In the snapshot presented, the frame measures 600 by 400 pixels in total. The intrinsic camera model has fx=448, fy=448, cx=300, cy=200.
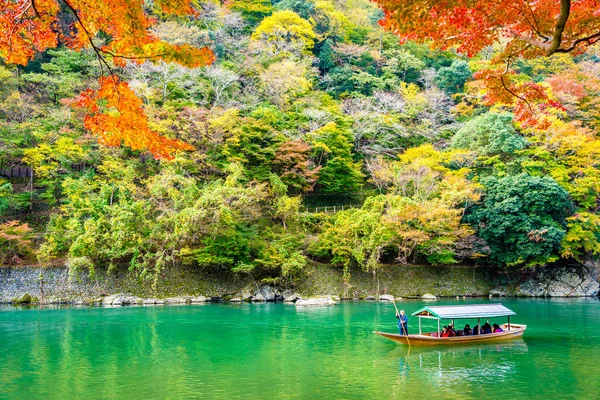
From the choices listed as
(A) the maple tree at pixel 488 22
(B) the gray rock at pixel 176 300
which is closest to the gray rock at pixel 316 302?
(B) the gray rock at pixel 176 300

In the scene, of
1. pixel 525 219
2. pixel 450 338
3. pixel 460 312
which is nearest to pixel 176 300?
pixel 450 338

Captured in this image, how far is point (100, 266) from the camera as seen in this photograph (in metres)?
22.2

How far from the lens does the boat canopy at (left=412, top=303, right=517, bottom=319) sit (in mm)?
12930

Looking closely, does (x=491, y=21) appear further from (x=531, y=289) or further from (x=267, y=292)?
(x=531, y=289)

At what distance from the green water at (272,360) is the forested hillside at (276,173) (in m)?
5.67

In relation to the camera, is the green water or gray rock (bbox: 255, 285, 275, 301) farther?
gray rock (bbox: 255, 285, 275, 301)

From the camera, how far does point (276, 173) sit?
2906 centimetres

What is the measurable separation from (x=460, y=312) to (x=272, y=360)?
5856 millimetres

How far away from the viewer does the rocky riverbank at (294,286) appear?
21.8 m

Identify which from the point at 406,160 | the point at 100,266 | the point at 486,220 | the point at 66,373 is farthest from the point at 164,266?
the point at 486,220

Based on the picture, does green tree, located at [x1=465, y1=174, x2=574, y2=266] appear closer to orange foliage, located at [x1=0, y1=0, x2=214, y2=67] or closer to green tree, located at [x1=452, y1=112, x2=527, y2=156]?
green tree, located at [x1=452, y1=112, x2=527, y2=156]

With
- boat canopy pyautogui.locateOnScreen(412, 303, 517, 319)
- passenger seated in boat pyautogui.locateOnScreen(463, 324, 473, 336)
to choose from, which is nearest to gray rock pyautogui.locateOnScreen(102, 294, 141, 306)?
boat canopy pyautogui.locateOnScreen(412, 303, 517, 319)

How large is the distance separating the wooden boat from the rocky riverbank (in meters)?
10.7

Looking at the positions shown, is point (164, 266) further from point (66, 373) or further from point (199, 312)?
point (66, 373)
